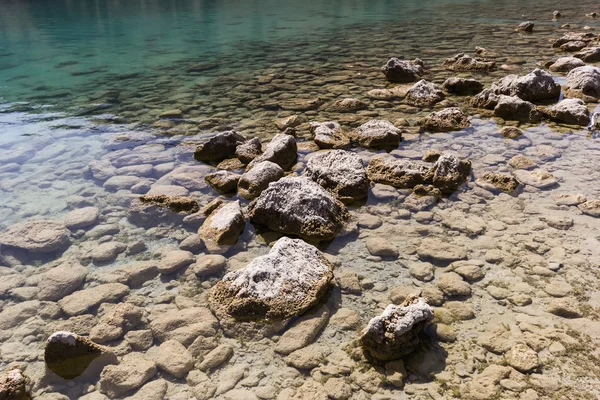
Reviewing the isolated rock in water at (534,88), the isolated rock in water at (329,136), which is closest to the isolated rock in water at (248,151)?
the isolated rock in water at (329,136)

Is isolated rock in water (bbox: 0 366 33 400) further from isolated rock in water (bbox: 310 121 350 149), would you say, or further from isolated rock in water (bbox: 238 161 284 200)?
isolated rock in water (bbox: 310 121 350 149)

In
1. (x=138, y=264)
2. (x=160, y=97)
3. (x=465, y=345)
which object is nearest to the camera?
(x=465, y=345)

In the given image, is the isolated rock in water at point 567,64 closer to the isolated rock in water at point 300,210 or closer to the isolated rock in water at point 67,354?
the isolated rock in water at point 300,210

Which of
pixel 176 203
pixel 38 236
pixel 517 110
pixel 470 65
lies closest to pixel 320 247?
pixel 176 203

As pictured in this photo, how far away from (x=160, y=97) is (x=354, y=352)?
34.3ft

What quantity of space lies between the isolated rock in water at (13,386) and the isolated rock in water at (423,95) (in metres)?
9.09

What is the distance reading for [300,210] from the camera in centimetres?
539

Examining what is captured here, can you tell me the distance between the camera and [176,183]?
6977 mm

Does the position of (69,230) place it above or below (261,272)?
A: below

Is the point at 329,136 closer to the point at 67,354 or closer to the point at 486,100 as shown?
the point at 486,100

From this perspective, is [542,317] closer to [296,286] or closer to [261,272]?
[296,286]

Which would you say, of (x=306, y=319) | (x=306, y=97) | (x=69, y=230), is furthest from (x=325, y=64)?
(x=306, y=319)

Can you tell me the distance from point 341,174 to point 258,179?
1193mm

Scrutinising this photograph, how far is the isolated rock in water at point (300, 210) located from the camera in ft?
17.5
